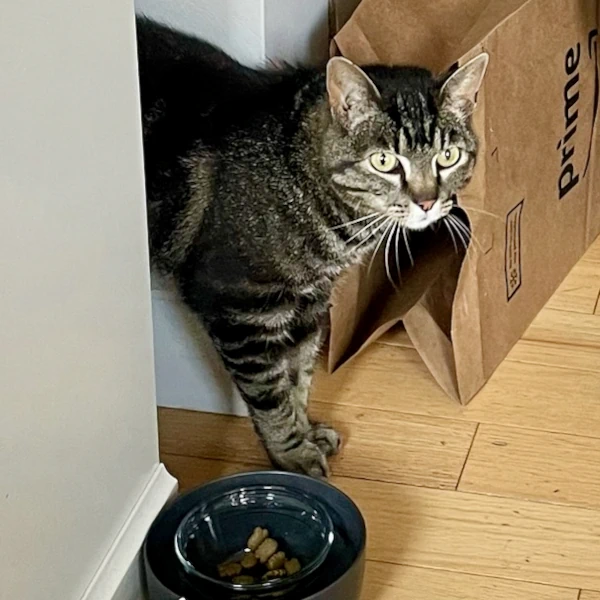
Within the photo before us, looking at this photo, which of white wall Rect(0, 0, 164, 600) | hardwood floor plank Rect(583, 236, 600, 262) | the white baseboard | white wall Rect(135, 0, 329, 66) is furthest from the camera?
hardwood floor plank Rect(583, 236, 600, 262)

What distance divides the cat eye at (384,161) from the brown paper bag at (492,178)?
167 mm

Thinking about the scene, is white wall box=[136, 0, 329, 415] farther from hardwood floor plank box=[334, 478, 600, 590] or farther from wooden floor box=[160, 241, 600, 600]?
hardwood floor plank box=[334, 478, 600, 590]

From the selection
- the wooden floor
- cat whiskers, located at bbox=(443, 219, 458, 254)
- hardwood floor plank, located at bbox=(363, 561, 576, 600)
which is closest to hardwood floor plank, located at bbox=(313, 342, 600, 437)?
the wooden floor

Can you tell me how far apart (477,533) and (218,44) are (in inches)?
29.0

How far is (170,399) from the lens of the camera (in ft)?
5.29

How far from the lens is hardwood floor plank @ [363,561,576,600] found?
125cm

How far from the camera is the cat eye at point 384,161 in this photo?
132cm

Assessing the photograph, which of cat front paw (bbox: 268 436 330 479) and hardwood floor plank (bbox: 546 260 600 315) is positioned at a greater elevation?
cat front paw (bbox: 268 436 330 479)

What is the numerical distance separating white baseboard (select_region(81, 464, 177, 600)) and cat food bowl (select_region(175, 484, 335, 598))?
0.14 ft

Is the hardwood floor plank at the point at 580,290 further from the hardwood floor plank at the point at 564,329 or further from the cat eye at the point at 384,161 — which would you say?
the cat eye at the point at 384,161

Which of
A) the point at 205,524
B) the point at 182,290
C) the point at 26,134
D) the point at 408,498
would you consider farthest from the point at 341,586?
the point at 26,134

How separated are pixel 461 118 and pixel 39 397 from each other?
0.71 m

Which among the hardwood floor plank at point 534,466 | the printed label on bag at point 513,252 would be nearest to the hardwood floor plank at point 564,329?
the printed label on bag at point 513,252

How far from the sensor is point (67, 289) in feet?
3.16
